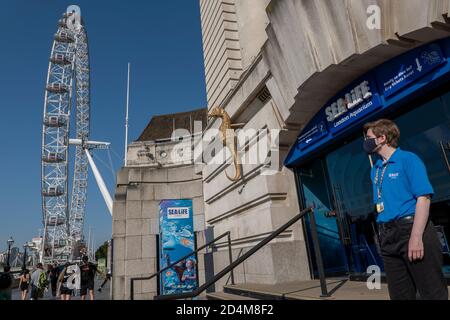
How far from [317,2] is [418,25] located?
67.1 inches

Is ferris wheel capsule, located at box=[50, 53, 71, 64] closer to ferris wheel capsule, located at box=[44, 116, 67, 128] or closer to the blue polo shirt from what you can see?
ferris wheel capsule, located at box=[44, 116, 67, 128]

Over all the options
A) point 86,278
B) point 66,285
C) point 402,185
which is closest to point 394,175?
point 402,185

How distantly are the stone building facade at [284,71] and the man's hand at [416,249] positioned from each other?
286 centimetres

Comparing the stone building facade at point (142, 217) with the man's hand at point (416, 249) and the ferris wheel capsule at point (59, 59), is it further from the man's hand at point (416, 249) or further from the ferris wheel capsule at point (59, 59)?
the ferris wheel capsule at point (59, 59)

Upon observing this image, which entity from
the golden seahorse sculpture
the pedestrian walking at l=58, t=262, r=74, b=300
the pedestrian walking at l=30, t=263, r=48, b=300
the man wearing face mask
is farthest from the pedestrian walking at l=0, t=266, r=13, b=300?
the pedestrian walking at l=30, t=263, r=48, b=300

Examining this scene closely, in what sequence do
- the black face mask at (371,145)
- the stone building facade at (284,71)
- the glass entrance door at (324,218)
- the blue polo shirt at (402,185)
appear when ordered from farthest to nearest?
the glass entrance door at (324,218)
the stone building facade at (284,71)
the black face mask at (371,145)
the blue polo shirt at (402,185)

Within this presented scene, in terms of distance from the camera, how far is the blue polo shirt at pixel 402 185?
2234 mm

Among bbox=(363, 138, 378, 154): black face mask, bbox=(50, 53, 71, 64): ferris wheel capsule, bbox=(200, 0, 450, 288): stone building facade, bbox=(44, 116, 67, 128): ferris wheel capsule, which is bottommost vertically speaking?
bbox=(363, 138, 378, 154): black face mask

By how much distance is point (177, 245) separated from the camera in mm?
11359

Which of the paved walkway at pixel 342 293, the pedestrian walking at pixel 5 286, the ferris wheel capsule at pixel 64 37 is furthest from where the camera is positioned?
the ferris wheel capsule at pixel 64 37

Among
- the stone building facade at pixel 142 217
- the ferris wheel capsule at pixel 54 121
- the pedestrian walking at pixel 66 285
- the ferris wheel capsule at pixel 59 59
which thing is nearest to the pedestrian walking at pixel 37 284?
the pedestrian walking at pixel 66 285

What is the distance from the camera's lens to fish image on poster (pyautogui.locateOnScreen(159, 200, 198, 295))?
10984 millimetres

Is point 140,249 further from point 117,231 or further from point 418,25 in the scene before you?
point 418,25
